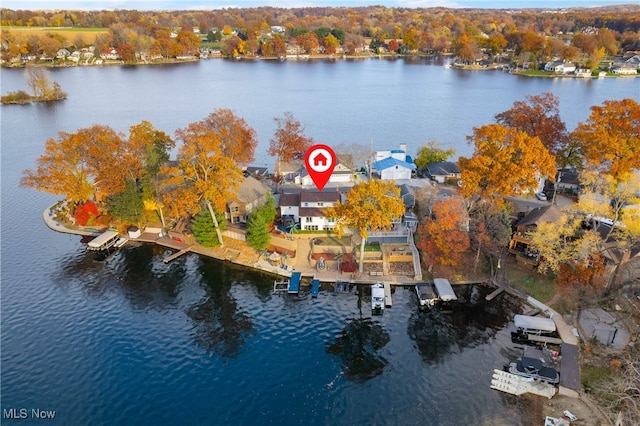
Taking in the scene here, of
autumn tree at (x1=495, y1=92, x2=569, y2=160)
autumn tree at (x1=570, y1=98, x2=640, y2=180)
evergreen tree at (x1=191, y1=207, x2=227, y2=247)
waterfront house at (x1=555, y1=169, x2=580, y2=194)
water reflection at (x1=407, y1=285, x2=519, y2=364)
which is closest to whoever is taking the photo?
water reflection at (x1=407, y1=285, x2=519, y2=364)

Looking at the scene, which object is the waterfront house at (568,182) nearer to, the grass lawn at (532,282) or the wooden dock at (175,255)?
the grass lawn at (532,282)

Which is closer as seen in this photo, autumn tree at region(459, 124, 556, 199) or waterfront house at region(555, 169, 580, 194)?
autumn tree at region(459, 124, 556, 199)

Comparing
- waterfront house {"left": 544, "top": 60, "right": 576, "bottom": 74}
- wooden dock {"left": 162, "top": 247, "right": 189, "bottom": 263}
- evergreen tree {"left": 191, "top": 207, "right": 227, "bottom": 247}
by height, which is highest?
waterfront house {"left": 544, "top": 60, "right": 576, "bottom": 74}

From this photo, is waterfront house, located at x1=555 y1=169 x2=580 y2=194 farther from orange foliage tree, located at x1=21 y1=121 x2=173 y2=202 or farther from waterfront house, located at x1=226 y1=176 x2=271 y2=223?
orange foliage tree, located at x1=21 y1=121 x2=173 y2=202

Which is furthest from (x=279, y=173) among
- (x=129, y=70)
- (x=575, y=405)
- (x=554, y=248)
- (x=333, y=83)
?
(x=129, y=70)

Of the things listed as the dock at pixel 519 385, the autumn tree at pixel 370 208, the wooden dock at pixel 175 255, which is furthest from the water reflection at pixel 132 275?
the dock at pixel 519 385

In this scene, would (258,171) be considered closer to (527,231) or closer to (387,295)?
(387,295)

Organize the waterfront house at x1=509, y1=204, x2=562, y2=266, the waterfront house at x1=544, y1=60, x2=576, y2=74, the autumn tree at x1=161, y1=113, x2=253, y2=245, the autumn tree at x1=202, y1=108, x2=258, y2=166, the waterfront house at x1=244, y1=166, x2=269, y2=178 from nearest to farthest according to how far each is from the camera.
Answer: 1. the waterfront house at x1=509, y1=204, x2=562, y2=266
2. the autumn tree at x1=161, y1=113, x2=253, y2=245
3. the autumn tree at x1=202, y1=108, x2=258, y2=166
4. the waterfront house at x1=244, y1=166, x2=269, y2=178
5. the waterfront house at x1=544, y1=60, x2=576, y2=74

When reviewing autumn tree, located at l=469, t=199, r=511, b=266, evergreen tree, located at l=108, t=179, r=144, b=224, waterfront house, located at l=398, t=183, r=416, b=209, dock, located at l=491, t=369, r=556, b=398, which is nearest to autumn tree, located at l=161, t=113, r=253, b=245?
evergreen tree, located at l=108, t=179, r=144, b=224

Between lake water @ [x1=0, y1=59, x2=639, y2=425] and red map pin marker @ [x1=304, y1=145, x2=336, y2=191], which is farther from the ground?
red map pin marker @ [x1=304, y1=145, x2=336, y2=191]
